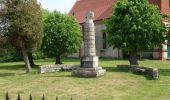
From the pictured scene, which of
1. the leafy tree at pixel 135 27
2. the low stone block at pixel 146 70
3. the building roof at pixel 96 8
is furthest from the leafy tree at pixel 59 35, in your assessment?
the building roof at pixel 96 8

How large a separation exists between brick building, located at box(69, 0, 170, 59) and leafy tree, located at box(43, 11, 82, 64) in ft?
38.9

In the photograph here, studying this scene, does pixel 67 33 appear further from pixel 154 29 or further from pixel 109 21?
pixel 154 29

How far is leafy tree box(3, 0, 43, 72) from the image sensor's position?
24359mm

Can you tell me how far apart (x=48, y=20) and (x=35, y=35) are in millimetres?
6792

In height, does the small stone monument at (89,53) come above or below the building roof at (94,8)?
below

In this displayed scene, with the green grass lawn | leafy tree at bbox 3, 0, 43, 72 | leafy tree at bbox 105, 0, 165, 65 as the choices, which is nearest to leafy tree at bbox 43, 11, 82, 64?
leafy tree at bbox 105, 0, 165, 65

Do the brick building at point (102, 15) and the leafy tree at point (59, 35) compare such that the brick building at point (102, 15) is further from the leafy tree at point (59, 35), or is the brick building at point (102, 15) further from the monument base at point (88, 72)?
the monument base at point (88, 72)

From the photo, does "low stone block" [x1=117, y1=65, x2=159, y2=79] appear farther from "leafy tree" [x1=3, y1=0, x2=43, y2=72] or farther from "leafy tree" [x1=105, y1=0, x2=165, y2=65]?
"leafy tree" [x1=3, y1=0, x2=43, y2=72]

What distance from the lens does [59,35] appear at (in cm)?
3130

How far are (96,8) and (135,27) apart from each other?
30.0m

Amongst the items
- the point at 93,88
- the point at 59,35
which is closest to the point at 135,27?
the point at 59,35

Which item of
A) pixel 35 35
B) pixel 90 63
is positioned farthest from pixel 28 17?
pixel 90 63

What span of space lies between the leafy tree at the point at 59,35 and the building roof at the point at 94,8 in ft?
59.6

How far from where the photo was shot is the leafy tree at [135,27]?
90.6 feet
